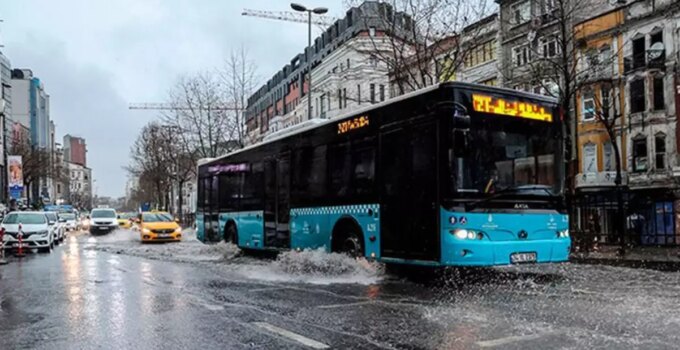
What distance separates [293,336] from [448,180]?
441 cm

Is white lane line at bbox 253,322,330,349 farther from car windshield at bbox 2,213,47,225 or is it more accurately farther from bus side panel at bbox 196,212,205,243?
car windshield at bbox 2,213,47,225

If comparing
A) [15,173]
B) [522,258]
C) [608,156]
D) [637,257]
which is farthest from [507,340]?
[15,173]

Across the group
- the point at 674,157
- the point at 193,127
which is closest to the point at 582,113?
the point at 674,157

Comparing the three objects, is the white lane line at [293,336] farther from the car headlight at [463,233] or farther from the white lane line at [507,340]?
the car headlight at [463,233]

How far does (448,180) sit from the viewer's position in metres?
10.3

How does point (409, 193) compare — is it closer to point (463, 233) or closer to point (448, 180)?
point (448, 180)

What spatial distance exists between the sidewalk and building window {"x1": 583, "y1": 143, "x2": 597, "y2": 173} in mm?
20079

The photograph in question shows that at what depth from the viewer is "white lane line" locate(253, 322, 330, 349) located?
21.2 feet

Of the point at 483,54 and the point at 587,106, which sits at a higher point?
the point at 483,54

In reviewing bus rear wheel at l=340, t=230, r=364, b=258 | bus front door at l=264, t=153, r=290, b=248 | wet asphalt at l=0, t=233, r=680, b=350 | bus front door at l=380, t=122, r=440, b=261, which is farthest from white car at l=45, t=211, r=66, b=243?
bus front door at l=380, t=122, r=440, b=261

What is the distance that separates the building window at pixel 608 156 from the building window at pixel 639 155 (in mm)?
1412

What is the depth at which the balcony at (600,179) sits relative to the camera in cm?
3494

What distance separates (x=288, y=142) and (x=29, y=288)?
22.3 feet

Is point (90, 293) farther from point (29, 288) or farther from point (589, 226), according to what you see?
point (589, 226)
